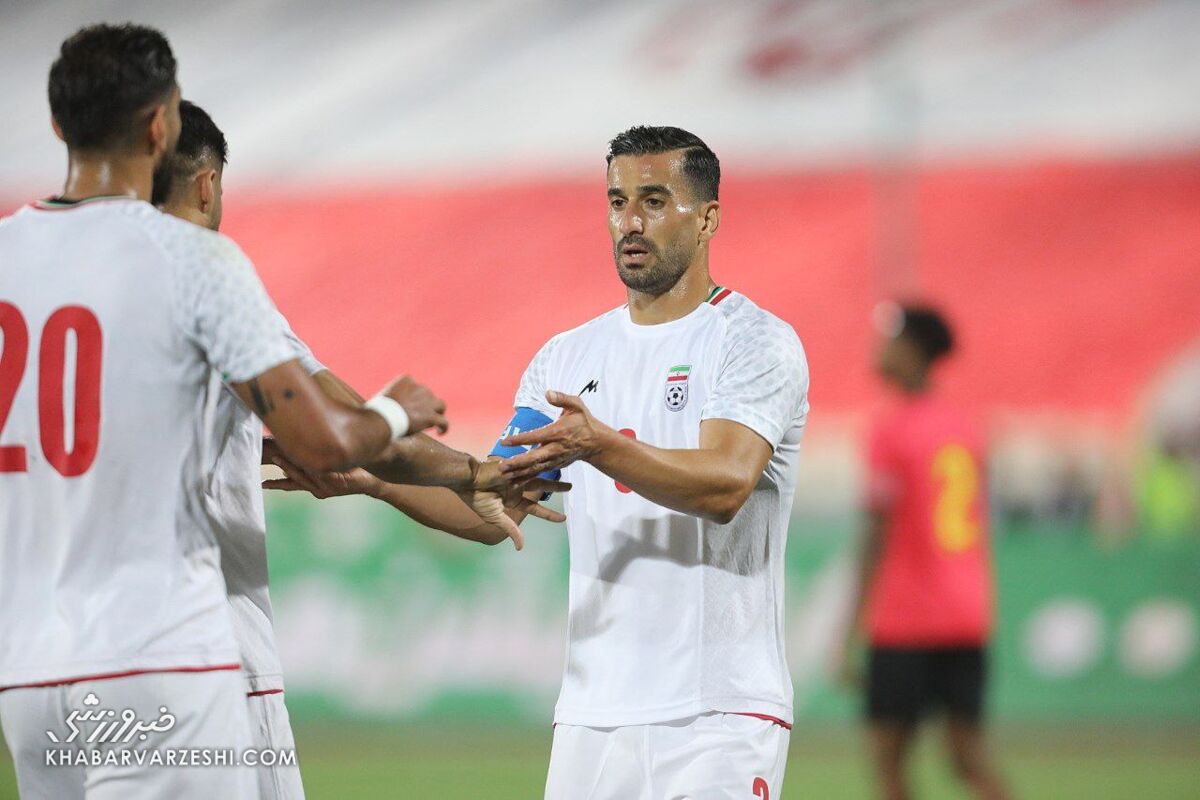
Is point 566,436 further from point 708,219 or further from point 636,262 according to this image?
point 708,219

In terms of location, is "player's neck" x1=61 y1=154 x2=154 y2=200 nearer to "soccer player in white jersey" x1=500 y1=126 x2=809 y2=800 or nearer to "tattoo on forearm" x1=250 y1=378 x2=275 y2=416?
"tattoo on forearm" x1=250 y1=378 x2=275 y2=416

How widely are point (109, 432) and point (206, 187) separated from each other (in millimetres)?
1137

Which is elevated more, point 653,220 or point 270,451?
point 653,220

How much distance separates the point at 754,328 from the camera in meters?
3.46

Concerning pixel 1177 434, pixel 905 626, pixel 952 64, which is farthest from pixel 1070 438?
pixel 905 626

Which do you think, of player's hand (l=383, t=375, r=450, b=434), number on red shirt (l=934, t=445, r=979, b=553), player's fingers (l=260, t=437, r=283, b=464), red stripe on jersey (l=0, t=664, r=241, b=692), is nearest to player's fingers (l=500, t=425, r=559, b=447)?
player's hand (l=383, t=375, r=450, b=434)

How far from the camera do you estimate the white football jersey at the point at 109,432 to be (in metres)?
2.53

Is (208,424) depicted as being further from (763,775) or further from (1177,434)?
(1177,434)

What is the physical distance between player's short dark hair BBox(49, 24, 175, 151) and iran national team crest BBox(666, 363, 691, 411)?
140cm

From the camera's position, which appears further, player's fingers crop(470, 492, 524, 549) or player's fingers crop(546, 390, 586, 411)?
player's fingers crop(470, 492, 524, 549)

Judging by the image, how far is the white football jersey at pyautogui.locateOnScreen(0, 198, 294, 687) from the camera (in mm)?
2527

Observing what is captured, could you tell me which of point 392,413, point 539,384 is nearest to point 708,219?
point 539,384

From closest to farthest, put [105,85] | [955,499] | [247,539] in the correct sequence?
[105,85] → [247,539] → [955,499]

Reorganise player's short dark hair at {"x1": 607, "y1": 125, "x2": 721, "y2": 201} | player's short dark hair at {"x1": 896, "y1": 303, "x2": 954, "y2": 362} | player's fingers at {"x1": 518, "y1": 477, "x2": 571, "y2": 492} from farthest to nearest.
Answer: player's short dark hair at {"x1": 896, "y1": 303, "x2": 954, "y2": 362}, player's short dark hair at {"x1": 607, "y1": 125, "x2": 721, "y2": 201}, player's fingers at {"x1": 518, "y1": 477, "x2": 571, "y2": 492}
